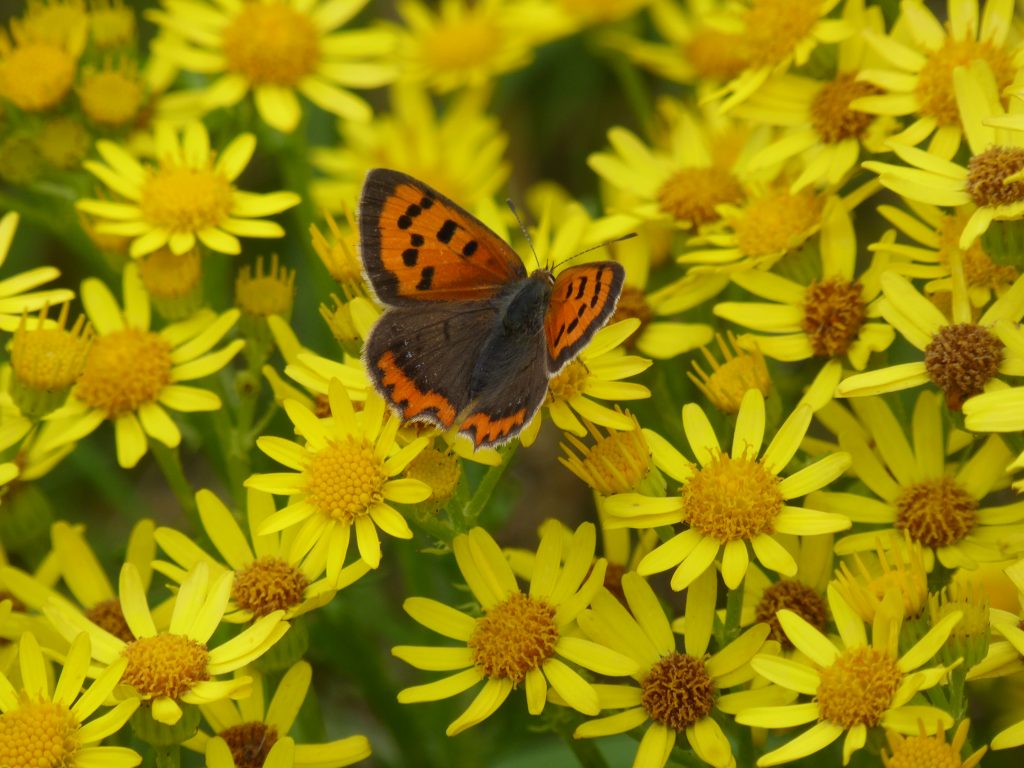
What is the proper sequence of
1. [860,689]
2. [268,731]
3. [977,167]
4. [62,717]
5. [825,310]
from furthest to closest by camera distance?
[825,310] → [977,167] → [268,731] → [62,717] → [860,689]

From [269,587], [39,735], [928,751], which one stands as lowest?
[928,751]

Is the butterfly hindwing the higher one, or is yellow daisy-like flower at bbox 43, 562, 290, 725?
the butterfly hindwing

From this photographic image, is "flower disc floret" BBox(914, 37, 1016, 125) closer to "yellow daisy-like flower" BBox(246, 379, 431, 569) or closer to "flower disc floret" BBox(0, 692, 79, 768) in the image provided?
"yellow daisy-like flower" BBox(246, 379, 431, 569)

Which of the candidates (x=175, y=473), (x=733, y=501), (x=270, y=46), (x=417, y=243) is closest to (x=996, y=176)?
(x=733, y=501)

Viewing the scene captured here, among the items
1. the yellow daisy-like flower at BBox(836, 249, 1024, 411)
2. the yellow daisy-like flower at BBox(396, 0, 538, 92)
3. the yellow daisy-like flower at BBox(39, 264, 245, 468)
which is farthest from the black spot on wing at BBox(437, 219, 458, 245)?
the yellow daisy-like flower at BBox(396, 0, 538, 92)

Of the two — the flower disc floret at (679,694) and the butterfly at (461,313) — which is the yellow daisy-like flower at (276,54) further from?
the flower disc floret at (679,694)

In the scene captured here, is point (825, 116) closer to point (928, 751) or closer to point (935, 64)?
point (935, 64)

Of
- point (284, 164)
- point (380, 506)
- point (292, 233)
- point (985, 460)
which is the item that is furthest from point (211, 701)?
point (292, 233)
